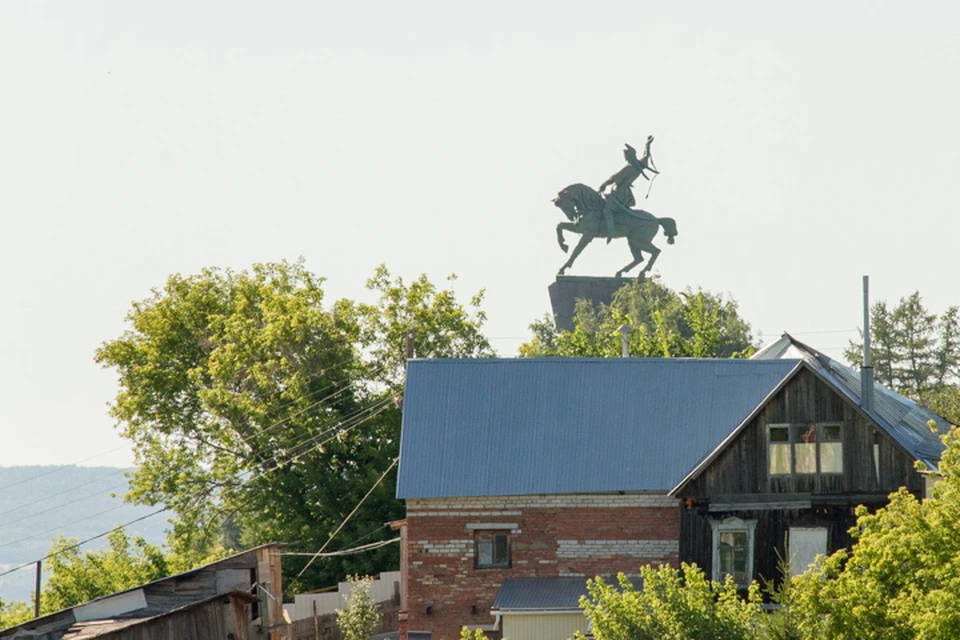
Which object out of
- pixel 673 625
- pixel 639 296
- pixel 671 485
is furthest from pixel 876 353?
pixel 673 625

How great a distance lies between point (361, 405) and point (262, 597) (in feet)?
56.4

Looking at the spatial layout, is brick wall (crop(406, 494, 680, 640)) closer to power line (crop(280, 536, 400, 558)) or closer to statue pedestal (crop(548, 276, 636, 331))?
power line (crop(280, 536, 400, 558))

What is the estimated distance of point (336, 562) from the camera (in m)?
52.2

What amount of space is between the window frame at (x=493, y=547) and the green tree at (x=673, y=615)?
11838 mm

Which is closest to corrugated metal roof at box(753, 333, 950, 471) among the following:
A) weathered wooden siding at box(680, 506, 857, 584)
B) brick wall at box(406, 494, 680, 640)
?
weathered wooden siding at box(680, 506, 857, 584)

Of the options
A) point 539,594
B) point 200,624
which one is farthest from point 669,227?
point 200,624

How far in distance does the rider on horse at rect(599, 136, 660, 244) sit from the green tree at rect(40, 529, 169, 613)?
69.6ft

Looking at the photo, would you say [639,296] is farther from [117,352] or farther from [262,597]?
[262,597]

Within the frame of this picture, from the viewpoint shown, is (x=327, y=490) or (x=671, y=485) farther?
(x=327, y=490)

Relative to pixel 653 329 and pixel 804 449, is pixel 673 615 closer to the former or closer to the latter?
pixel 804 449

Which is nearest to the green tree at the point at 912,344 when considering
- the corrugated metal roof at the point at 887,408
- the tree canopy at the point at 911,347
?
the tree canopy at the point at 911,347

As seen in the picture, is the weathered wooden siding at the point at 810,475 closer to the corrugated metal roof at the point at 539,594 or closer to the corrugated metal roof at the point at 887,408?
the corrugated metal roof at the point at 887,408

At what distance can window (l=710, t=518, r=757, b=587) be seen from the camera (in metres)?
38.8

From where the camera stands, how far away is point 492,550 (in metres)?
41.0
